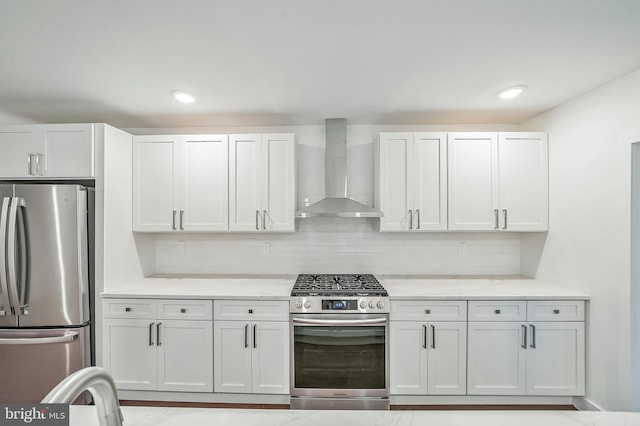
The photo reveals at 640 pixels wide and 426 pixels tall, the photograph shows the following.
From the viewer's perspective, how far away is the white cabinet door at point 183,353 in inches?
Answer: 99.7

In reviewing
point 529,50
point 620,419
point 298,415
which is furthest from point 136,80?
point 620,419

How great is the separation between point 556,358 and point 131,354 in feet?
11.4

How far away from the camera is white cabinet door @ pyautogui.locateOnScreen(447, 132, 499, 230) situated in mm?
2867

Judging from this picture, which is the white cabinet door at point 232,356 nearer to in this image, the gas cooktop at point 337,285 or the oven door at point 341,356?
the oven door at point 341,356

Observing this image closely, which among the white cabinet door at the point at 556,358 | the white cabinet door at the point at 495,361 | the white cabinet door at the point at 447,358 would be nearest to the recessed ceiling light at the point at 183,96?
the white cabinet door at the point at 447,358

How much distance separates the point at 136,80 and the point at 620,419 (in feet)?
9.83

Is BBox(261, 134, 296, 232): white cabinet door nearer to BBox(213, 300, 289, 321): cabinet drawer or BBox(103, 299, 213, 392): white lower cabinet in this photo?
BBox(213, 300, 289, 321): cabinet drawer

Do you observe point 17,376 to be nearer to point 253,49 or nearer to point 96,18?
point 96,18

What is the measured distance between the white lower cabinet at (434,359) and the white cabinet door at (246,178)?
66.3 inches

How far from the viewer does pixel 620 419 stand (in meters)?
0.89

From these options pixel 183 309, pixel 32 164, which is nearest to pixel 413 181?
pixel 183 309

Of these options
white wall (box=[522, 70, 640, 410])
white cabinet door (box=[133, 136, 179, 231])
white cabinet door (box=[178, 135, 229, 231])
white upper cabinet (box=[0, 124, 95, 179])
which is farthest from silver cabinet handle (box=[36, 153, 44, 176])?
white wall (box=[522, 70, 640, 410])

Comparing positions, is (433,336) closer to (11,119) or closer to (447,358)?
(447,358)

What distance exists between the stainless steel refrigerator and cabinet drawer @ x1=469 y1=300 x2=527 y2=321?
3178 millimetres
